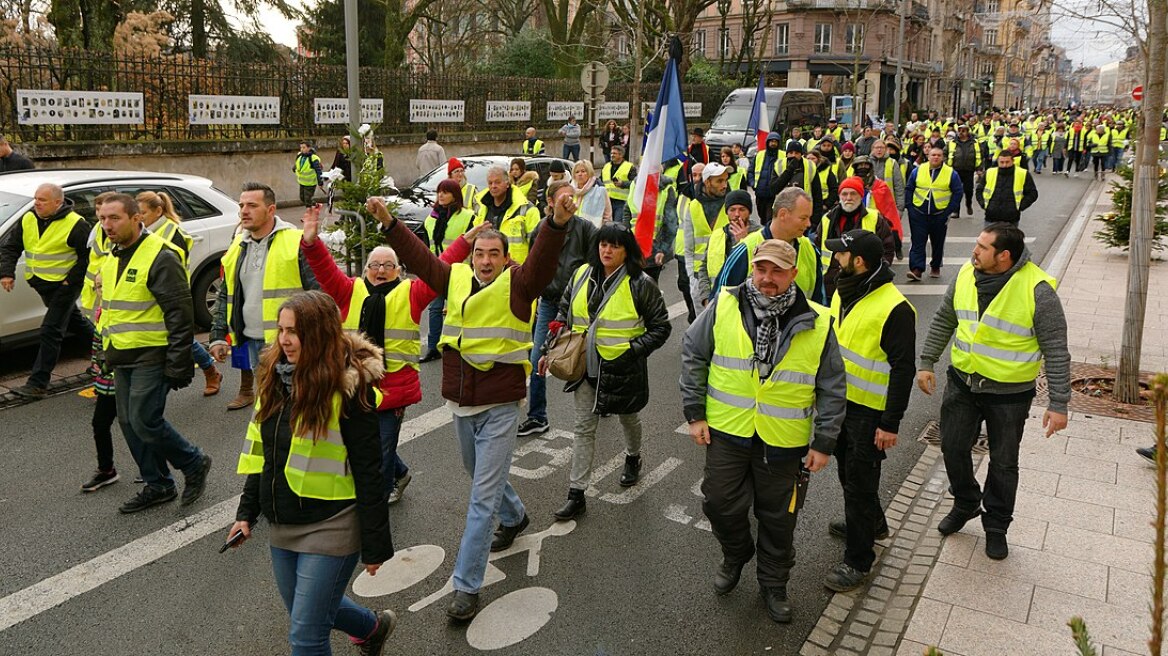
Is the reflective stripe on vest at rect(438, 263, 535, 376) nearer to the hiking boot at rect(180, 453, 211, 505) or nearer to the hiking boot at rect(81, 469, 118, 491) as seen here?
the hiking boot at rect(180, 453, 211, 505)

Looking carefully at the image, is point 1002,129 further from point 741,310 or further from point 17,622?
point 17,622

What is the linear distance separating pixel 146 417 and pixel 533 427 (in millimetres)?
2797

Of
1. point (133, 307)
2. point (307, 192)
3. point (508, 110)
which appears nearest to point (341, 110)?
point (307, 192)

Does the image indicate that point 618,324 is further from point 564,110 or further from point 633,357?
point 564,110

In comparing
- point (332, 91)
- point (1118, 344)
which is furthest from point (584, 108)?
point (1118, 344)

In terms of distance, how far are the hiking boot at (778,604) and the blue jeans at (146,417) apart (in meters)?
3.57

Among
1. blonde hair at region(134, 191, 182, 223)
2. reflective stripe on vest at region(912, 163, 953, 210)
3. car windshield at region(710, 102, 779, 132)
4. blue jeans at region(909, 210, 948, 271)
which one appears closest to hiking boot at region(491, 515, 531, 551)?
blonde hair at region(134, 191, 182, 223)

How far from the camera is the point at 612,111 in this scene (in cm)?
3559

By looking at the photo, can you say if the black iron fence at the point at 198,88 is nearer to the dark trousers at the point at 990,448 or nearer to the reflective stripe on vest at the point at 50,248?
the reflective stripe on vest at the point at 50,248

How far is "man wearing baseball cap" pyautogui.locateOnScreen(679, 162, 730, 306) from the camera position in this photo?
869 cm

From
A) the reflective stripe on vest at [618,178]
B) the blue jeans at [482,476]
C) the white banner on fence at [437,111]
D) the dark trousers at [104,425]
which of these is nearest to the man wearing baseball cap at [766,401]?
the blue jeans at [482,476]

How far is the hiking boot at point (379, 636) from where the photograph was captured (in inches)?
159

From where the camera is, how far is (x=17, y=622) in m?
4.52

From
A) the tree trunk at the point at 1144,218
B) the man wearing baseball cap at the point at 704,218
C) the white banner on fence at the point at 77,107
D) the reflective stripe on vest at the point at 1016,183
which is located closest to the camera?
the tree trunk at the point at 1144,218
